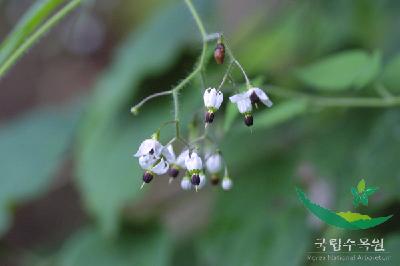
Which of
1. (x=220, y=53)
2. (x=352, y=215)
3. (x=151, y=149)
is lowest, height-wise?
(x=352, y=215)

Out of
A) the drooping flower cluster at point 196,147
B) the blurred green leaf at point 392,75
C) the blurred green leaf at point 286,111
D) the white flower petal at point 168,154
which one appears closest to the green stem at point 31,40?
the drooping flower cluster at point 196,147

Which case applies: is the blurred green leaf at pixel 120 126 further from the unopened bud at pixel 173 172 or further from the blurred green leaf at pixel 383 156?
the unopened bud at pixel 173 172

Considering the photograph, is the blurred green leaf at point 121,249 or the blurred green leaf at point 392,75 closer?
the blurred green leaf at point 392,75

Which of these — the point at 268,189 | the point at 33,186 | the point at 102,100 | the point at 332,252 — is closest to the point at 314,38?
the point at 268,189

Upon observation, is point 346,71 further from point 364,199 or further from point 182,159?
point 182,159

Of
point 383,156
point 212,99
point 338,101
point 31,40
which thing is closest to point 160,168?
point 212,99

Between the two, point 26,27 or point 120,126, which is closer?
point 26,27

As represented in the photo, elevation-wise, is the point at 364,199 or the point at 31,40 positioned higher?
the point at 31,40

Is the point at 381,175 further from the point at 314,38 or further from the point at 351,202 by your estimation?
the point at 314,38
